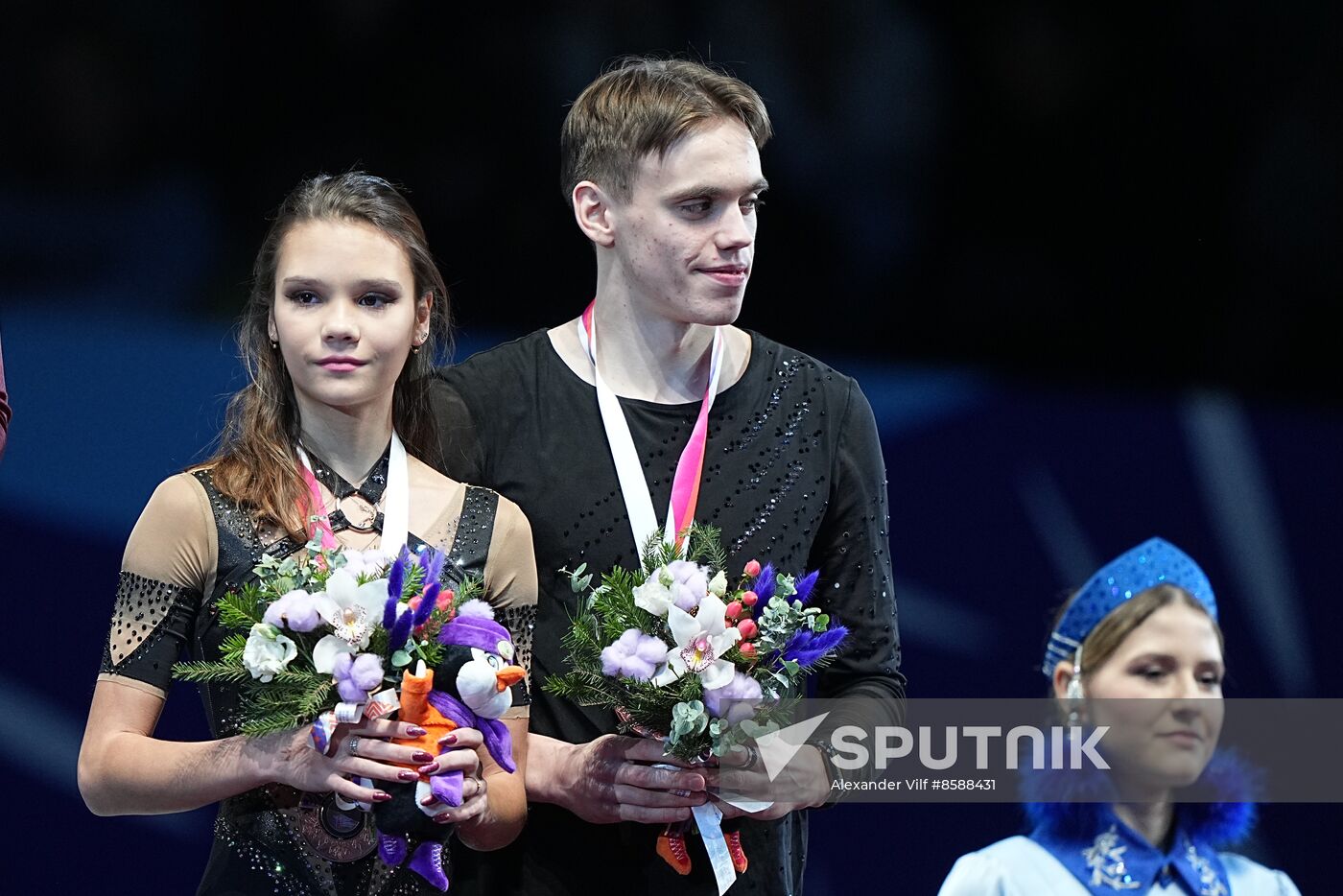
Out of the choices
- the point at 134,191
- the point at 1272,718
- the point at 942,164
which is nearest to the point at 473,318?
the point at 134,191

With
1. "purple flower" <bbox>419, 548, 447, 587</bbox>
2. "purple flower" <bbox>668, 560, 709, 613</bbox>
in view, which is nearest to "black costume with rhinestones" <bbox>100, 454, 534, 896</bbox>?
"purple flower" <bbox>419, 548, 447, 587</bbox>

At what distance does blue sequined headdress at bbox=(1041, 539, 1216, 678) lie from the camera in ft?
10.3

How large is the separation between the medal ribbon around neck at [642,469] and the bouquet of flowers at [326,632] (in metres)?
0.60

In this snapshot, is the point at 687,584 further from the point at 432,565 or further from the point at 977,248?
the point at 977,248

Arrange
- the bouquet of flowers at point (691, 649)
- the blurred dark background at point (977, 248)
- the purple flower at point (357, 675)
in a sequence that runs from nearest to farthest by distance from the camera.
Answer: the purple flower at point (357, 675) → the bouquet of flowers at point (691, 649) → the blurred dark background at point (977, 248)

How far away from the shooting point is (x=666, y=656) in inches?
104

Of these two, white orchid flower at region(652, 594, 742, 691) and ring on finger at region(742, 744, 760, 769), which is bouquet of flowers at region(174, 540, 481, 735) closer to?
white orchid flower at region(652, 594, 742, 691)

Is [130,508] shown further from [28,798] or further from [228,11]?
[228,11]

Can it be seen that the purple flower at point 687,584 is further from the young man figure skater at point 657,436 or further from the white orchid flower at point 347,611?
the white orchid flower at point 347,611

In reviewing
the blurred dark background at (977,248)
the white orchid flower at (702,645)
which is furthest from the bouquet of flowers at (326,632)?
the blurred dark background at (977,248)

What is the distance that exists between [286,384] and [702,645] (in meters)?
0.87

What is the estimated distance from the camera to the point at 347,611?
8.12 feet

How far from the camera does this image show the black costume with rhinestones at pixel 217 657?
105 inches

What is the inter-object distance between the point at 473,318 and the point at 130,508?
0.97 m
